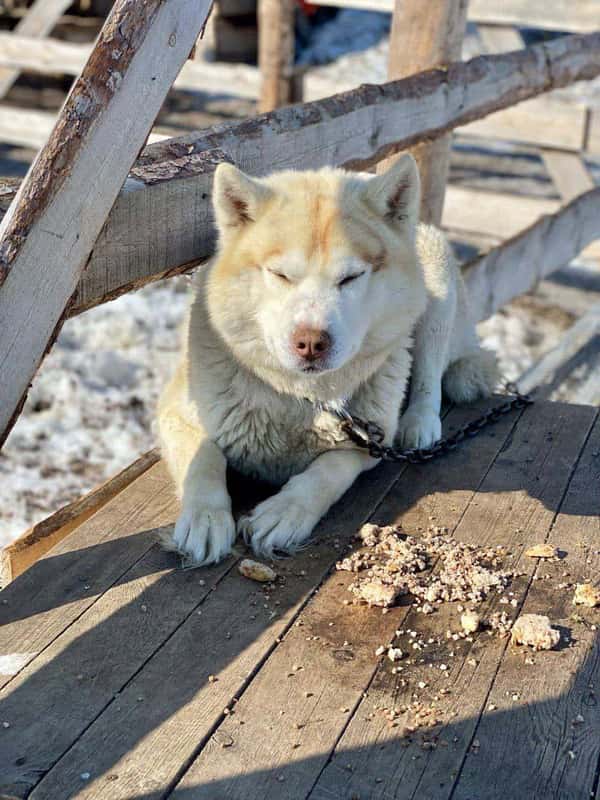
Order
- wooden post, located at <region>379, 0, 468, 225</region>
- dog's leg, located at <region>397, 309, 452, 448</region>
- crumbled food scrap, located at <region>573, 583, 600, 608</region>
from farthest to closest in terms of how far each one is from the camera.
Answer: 1. wooden post, located at <region>379, 0, 468, 225</region>
2. dog's leg, located at <region>397, 309, 452, 448</region>
3. crumbled food scrap, located at <region>573, 583, 600, 608</region>

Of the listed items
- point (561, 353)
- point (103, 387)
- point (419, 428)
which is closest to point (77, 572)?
point (419, 428)

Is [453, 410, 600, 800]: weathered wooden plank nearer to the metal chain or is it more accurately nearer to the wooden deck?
the wooden deck

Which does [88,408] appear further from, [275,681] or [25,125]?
[275,681]

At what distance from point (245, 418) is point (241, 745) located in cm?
126

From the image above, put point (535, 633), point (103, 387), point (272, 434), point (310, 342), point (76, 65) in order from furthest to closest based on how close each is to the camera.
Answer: point (76, 65) < point (103, 387) < point (272, 434) < point (310, 342) < point (535, 633)

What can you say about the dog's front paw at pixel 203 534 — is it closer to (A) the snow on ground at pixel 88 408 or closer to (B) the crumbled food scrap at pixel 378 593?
(B) the crumbled food scrap at pixel 378 593

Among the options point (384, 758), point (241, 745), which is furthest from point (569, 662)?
point (241, 745)

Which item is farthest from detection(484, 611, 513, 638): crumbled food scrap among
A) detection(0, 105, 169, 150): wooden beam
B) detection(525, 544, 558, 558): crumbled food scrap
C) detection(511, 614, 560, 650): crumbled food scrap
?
detection(0, 105, 169, 150): wooden beam

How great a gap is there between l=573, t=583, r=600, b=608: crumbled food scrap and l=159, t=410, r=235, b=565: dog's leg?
38.3 inches

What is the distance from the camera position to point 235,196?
3006 millimetres

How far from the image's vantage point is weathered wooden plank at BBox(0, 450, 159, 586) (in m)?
3.10

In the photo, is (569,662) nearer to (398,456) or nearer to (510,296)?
(398,456)

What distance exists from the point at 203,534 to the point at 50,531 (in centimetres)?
62

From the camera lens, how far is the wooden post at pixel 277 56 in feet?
24.1
